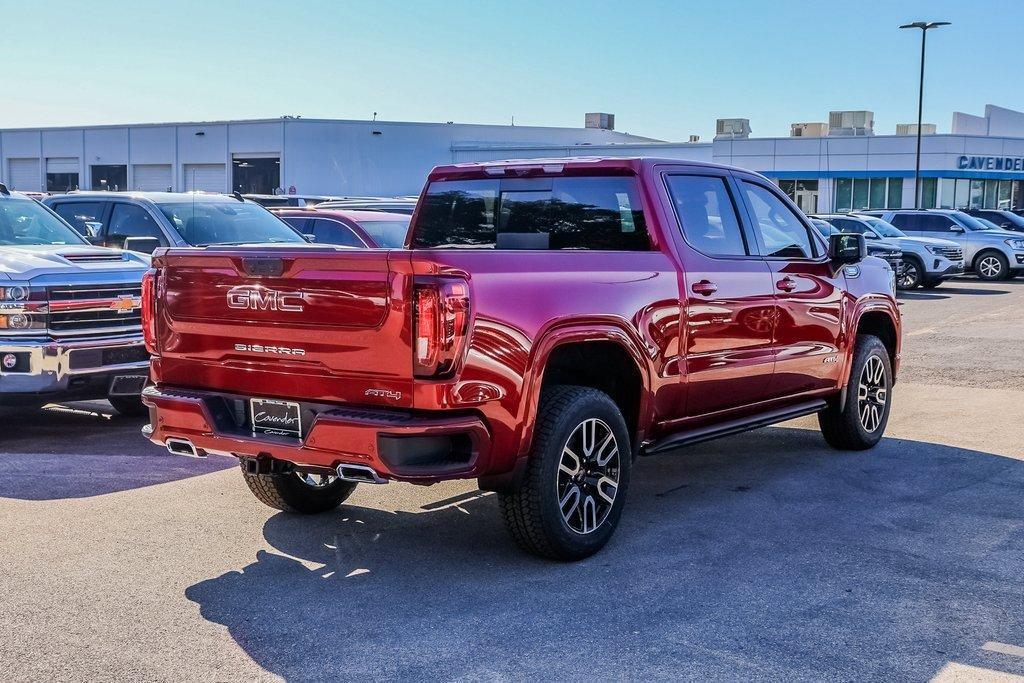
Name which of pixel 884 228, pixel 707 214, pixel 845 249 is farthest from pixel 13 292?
pixel 884 228

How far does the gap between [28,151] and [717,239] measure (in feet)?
220

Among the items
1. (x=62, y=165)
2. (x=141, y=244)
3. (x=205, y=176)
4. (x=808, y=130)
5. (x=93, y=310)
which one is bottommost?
(x=93, y=310)

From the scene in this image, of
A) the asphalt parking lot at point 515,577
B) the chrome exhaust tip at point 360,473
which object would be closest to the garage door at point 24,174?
the asphalt parking lot at point 515,577

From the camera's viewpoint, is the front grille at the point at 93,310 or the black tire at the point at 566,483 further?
the front grille at the point at 93,310

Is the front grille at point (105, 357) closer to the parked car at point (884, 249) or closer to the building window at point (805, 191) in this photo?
the parked car at point (884, 249)

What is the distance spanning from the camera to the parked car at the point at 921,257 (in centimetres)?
2677

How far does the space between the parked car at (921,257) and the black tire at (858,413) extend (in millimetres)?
18551

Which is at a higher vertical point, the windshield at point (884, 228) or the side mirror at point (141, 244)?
the windshield at point (884, 228)

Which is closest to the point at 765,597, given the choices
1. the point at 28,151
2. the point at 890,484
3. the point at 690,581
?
the point at 690,581

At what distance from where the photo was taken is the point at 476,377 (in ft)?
16.5

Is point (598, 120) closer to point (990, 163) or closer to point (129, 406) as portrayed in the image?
point (990, 163)

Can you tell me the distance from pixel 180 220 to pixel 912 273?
1984 cm

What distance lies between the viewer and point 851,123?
57156 millimetres

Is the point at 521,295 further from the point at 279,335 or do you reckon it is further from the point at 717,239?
the point at 717,239
